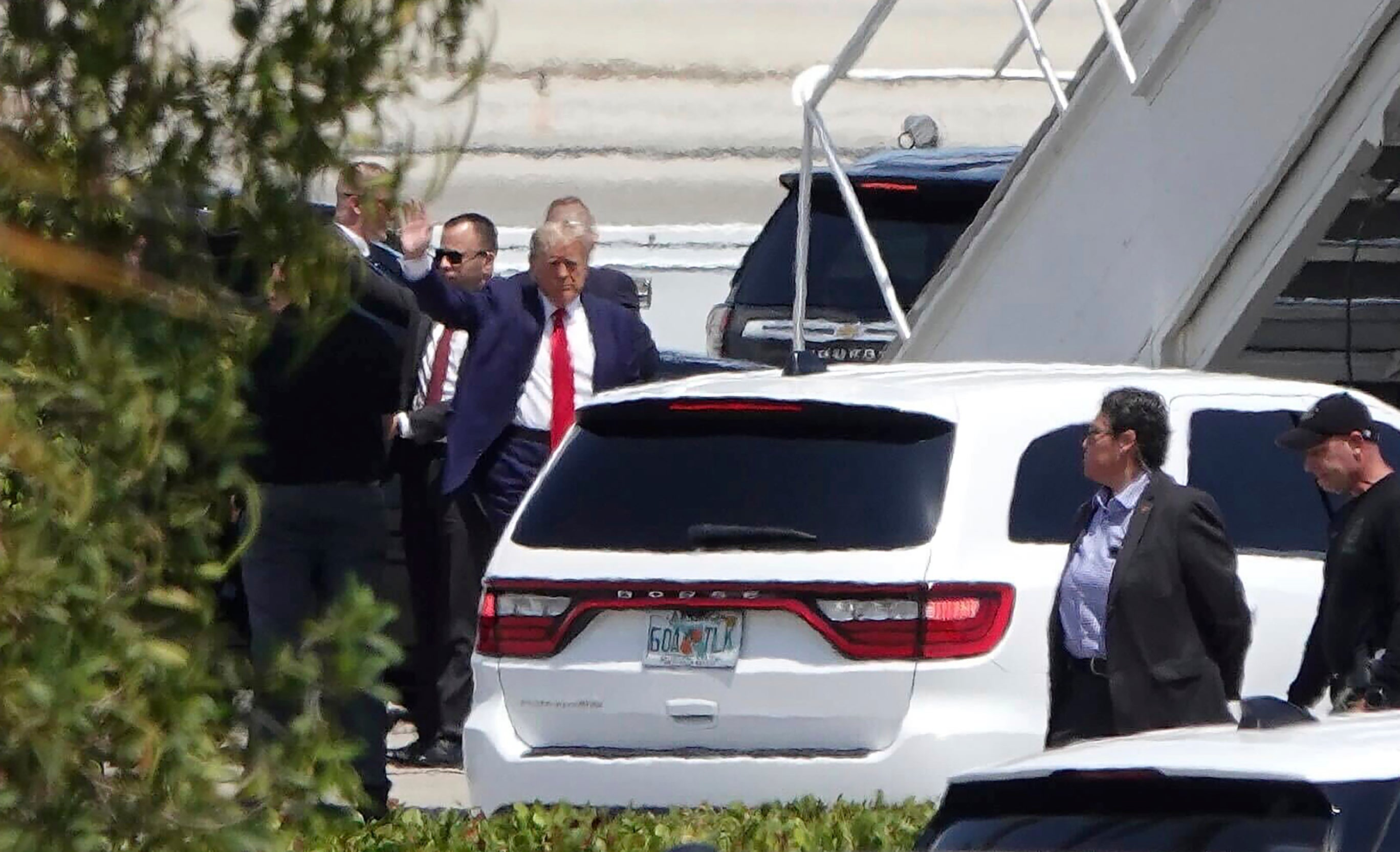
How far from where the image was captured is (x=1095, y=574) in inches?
260

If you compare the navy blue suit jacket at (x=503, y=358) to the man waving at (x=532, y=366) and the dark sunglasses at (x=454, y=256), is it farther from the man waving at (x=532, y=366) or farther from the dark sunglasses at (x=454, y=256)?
the dark sunglasses at (x=454, y=256)

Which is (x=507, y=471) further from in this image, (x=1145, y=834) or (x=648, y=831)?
(x=1145, y=834)

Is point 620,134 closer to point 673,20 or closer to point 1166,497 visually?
point 673,20

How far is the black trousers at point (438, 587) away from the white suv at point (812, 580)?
2008mm

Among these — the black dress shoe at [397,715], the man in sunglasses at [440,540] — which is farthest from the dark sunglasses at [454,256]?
the black dress shoe at [397,715]

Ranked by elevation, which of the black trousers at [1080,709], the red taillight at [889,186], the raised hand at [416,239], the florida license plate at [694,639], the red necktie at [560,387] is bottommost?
the black trousers at [1080,709]

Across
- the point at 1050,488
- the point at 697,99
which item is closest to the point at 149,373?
the point at 1050,488

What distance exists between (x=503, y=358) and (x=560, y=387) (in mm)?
212

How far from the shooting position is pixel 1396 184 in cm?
949

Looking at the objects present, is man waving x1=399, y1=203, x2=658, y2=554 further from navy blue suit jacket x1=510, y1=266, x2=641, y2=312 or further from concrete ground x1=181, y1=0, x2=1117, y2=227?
concrete ground x1=181, y1=0, x2=1117, y2=227

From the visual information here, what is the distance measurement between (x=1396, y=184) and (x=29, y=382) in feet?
24.6

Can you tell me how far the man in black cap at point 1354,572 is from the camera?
636 cm

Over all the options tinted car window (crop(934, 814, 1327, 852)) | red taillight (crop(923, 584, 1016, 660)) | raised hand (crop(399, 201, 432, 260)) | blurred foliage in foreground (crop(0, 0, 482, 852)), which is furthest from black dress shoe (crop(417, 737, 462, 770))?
blurred foliage in foreground (crop(0, 0, 482, 852))

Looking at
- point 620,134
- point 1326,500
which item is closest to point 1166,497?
point 1326,500
